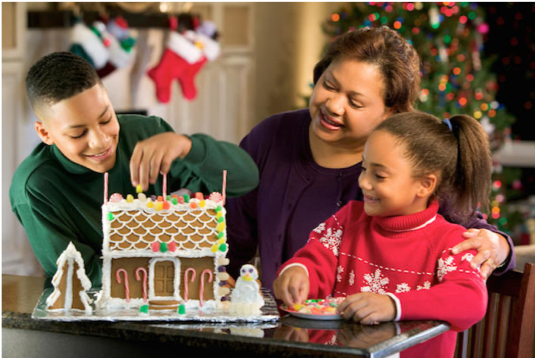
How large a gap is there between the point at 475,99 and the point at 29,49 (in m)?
2.60

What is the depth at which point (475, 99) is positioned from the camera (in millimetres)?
5145

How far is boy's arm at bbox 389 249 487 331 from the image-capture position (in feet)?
4.74

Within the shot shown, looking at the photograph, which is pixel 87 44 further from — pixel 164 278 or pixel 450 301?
pixel 450 301

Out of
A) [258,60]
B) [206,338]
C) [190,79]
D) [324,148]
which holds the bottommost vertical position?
[206,338]

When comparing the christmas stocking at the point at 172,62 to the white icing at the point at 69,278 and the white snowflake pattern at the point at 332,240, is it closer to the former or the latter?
the white snowflake pattern at the point at 332,240

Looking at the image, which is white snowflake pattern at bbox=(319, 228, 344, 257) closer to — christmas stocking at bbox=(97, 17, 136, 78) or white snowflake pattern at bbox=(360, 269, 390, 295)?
white snowflake pattern at bbox=(360, 269, 390, 295)

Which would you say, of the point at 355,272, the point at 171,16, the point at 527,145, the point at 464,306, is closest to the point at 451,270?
the point at 464,306

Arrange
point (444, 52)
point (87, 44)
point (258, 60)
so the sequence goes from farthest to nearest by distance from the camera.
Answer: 1. point (258, 60)
2. point (444, 52)
3. point (87, 44)

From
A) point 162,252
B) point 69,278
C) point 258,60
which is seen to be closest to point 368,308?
point 162,252

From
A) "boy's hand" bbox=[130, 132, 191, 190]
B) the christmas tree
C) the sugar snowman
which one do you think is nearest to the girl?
the sugar snowman

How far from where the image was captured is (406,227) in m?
1.61

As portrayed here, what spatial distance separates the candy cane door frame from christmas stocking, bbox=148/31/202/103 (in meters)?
3.49

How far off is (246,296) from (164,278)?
143 millimetres

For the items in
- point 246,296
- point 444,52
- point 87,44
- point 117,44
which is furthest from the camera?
point 444,52
